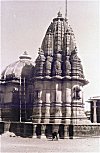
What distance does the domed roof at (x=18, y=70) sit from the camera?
3578 cm

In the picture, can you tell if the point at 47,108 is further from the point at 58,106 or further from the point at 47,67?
the point at 47,67

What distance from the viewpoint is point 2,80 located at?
121ft

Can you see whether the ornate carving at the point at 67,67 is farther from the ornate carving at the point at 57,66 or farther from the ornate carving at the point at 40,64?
the ornate carving at the point at 40,64

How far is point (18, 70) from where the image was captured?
3631 cm

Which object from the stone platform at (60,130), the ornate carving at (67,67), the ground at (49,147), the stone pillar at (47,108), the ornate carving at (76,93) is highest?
the ornate carving at (67,67)

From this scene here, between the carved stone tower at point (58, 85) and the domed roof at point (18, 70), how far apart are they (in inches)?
249

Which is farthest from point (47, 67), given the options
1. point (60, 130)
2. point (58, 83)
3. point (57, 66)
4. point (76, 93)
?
point (60, 130)

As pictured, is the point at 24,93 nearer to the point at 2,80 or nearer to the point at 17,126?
the point at 2,80

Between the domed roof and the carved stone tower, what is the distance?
632 cm

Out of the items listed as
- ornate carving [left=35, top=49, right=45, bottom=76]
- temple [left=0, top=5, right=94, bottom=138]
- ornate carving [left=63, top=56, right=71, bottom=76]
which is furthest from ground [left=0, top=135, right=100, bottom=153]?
ornate carving [left=35, top=49, right=45, bottom=76]

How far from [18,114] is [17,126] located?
18.5ft

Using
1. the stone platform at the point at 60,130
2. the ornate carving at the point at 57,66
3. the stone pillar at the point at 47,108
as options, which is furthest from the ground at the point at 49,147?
the ornate carving at the point at 57,66

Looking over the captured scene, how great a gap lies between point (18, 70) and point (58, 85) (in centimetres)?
925

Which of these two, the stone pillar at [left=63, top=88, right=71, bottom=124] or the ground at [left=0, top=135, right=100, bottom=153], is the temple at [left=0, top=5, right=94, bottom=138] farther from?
the ground at [left=0, top=135, right=100, bottom=153]
